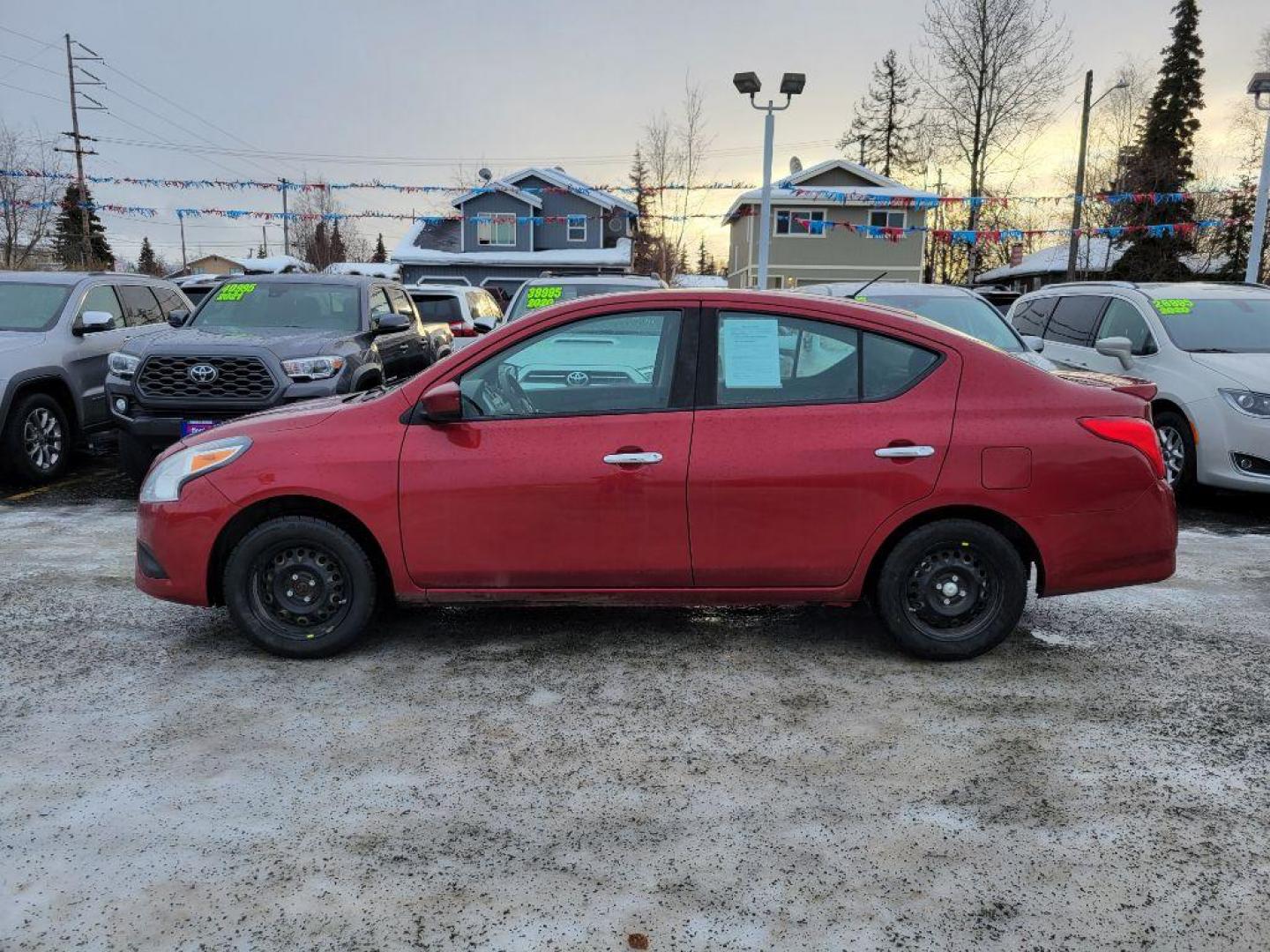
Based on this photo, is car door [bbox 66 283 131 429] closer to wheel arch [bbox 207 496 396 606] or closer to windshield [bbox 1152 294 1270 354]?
wheel arch [bbox 207 496 396 606]

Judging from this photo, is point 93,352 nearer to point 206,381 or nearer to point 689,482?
point 206,381

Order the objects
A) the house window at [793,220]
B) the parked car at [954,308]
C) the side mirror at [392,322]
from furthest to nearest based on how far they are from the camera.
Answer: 1. the house window at [793,220]
2. the side mirror at [392,322]
3. the parked car at [954,308]

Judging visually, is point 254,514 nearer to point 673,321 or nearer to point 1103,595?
point 673,321

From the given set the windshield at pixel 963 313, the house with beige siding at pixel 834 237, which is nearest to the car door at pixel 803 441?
the windshield at pixel 963 313

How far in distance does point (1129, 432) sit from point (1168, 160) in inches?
1564

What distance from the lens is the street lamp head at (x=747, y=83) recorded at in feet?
48.1


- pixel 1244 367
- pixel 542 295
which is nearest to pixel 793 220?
pixel 542 295

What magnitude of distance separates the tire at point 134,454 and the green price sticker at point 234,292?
1916mm

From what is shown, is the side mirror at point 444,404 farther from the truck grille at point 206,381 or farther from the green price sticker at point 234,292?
the green price sticker at point 234,292

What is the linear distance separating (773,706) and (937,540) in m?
1.04

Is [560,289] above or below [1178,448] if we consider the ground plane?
above

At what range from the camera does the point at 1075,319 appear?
9562mm

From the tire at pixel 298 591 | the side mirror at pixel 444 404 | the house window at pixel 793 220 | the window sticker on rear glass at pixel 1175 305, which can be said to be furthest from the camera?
the house window at pixel 793 220

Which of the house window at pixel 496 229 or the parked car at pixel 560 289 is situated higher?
the house window at pixel 496 229
